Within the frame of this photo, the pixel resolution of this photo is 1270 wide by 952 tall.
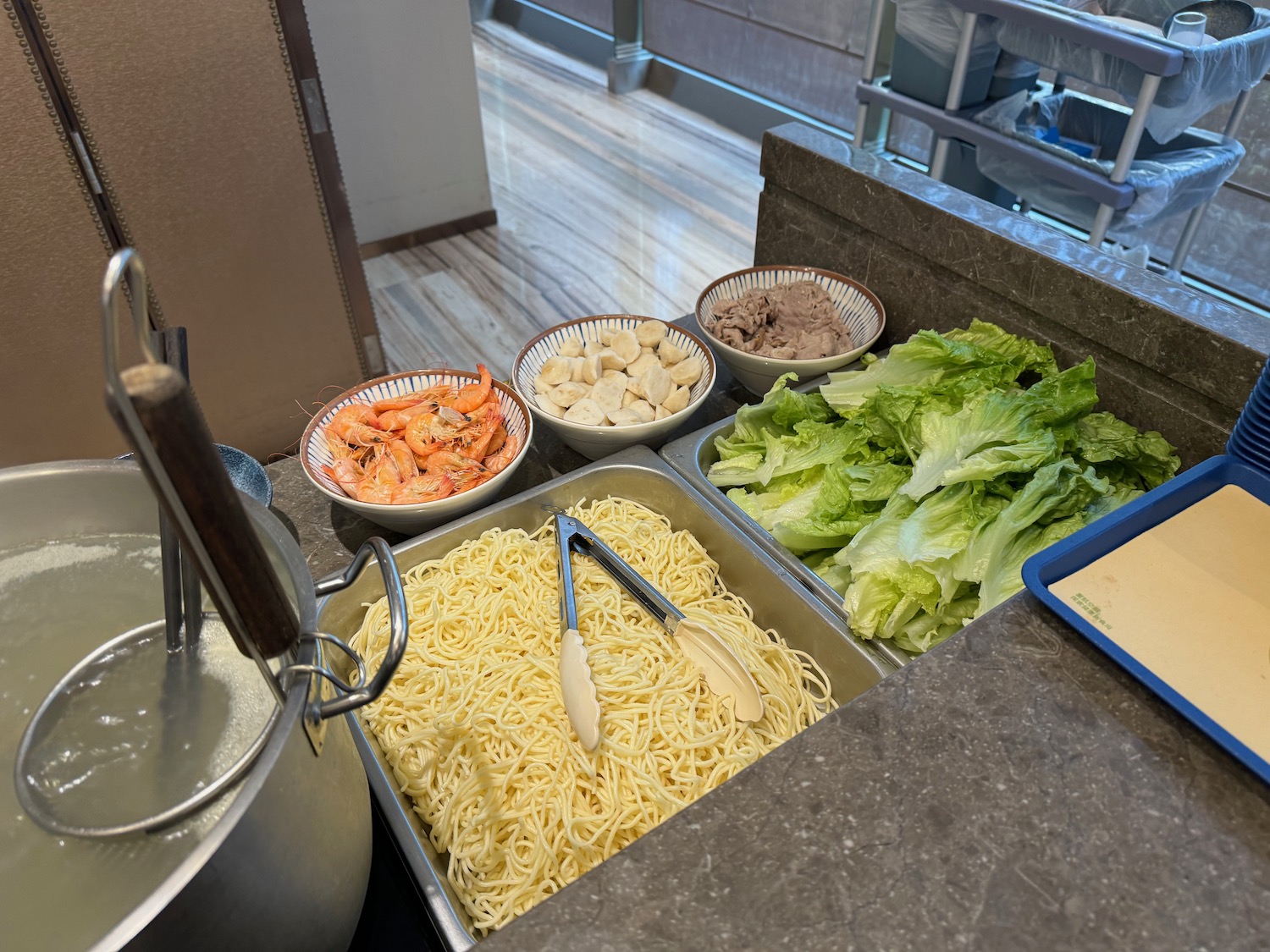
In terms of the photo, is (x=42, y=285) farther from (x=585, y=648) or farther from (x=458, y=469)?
(x=585, y=648)

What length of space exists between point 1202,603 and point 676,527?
2.27 ft

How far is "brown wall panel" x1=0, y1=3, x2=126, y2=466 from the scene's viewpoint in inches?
77.0

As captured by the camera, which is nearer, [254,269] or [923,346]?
[923,346]

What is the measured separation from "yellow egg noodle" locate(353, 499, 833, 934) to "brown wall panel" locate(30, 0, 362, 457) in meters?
1.66

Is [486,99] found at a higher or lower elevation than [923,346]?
lower

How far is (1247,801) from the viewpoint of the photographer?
0.65 meters

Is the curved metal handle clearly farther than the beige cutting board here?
No

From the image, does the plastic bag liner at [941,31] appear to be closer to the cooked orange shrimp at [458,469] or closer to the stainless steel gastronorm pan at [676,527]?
the stainless steel gastronorm pan at [676,527]

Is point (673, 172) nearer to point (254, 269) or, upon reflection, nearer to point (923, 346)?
point (254, 269)

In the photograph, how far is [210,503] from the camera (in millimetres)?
428

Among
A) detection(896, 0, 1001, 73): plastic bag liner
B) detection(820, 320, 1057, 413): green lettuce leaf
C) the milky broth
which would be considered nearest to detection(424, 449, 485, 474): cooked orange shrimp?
the milky broth

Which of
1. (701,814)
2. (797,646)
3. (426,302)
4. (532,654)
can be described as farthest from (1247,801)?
(426,302)

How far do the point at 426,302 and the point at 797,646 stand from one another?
2.85 metres

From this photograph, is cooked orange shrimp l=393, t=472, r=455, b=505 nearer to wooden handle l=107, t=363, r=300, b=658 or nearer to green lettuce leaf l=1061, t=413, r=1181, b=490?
wooden handle l=107, t=363, r=300, b=658
